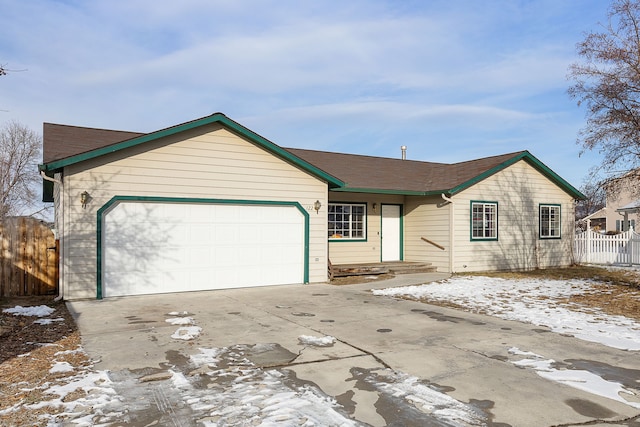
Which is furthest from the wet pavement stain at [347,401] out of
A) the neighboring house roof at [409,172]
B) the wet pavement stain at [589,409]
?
the neighboring house roof at [409,172]

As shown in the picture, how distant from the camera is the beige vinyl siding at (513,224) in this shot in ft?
50.9

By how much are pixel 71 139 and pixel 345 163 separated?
940cm

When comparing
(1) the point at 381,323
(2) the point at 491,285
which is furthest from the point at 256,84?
(1) the point at 381,323

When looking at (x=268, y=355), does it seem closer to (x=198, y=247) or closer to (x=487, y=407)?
(x=487, y=407)

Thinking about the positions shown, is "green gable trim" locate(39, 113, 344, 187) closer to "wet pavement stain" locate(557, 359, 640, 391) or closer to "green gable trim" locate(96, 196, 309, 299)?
"green gable trim" locate(96, 196, 309, 299)

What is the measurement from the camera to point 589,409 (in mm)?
3879

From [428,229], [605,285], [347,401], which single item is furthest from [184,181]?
[605,285]

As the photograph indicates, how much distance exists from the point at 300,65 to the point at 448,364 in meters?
15.7

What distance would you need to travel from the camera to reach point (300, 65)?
18.5m

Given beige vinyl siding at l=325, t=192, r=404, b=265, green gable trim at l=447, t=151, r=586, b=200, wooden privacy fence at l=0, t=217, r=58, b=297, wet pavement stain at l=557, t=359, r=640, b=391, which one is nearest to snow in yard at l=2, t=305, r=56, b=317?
wooden privacy fence at l=0, t=217, r=58, b=297

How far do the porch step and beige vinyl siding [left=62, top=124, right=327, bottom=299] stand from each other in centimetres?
108

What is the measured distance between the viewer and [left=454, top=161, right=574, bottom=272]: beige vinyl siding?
15516 mm

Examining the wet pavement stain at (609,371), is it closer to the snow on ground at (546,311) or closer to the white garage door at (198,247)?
the snow on ground at (546,311)

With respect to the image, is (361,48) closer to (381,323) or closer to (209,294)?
(209,294)
